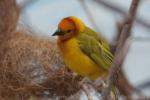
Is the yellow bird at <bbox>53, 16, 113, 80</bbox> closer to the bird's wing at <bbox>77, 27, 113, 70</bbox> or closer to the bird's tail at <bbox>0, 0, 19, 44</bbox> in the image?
the bird's wing at <bbox>77, 27, 113, 70</bbox>

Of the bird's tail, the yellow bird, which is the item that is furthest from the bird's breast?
the bird's tail

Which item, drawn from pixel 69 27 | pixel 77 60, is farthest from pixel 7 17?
pixel 77 60

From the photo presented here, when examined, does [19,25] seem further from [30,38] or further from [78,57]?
[78,57]

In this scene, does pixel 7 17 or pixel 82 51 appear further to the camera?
pixel 7 17

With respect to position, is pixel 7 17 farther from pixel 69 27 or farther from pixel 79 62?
pixel 79 62

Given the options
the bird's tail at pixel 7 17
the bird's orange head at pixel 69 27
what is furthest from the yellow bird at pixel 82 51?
the bird's tail at pixel 7 17

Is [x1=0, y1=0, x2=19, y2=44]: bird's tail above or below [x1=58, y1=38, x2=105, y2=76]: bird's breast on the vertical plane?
above
